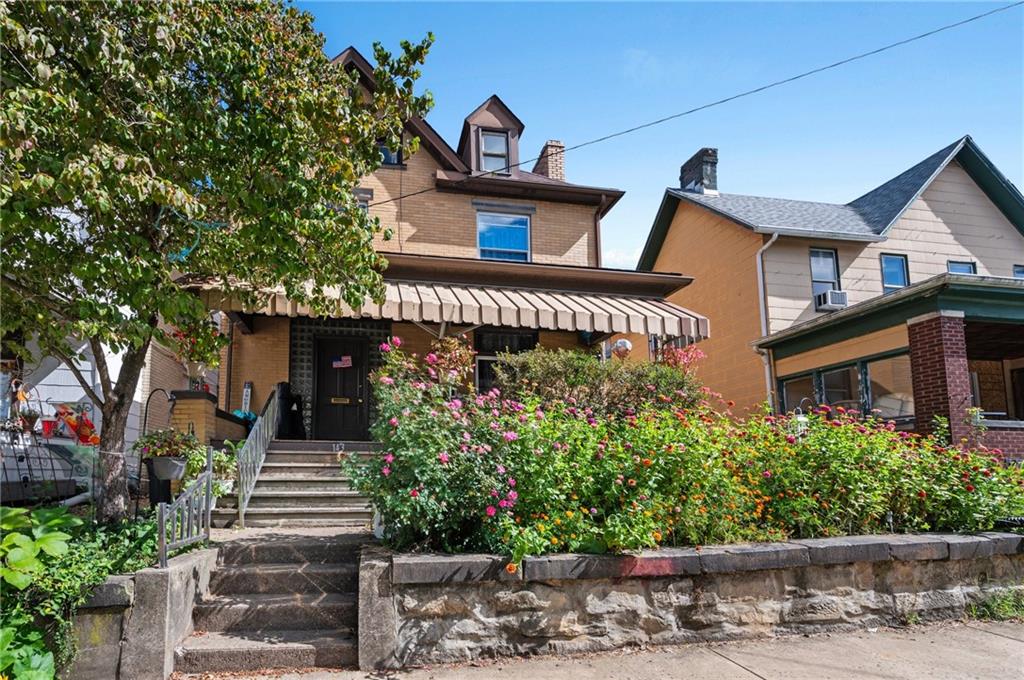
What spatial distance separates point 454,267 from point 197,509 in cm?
704

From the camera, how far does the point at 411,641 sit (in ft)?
15.2

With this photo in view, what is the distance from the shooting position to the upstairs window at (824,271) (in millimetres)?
16438

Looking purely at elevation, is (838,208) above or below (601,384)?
above

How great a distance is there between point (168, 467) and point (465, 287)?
6.29m

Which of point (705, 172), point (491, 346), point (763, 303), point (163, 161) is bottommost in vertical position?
point (491, 346)

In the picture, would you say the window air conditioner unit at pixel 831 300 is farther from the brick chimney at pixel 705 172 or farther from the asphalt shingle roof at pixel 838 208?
the brick chimney at pixel 705 172

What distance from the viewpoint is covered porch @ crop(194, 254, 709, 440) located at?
1112 cm

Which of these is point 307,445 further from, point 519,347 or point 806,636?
point 806,636

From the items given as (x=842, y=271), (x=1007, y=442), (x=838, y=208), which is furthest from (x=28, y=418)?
(x=838, y=208)

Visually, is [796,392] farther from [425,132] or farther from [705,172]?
[425,132]

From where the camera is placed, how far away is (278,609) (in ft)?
16.4

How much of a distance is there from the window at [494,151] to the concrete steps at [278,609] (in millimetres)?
10920

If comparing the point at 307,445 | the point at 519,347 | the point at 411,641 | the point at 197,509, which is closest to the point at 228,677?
the point at 411,641

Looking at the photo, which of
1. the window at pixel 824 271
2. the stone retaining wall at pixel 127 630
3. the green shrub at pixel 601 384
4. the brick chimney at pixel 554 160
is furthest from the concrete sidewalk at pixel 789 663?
the brick chimney at pixel 554 160
